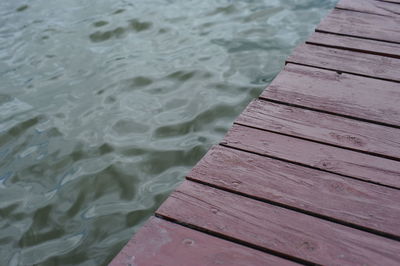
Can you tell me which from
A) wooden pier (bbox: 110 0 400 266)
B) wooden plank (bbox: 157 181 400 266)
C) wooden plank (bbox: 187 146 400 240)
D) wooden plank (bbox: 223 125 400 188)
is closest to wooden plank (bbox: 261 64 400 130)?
wooden pier (bbox: 110 0 400 266)

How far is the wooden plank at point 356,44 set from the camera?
2.50 m

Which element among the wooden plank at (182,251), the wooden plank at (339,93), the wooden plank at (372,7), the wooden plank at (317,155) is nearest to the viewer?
the wooden plank at (182,251)

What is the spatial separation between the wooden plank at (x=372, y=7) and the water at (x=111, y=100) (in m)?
0.44

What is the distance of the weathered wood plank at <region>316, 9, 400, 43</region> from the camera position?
267cm

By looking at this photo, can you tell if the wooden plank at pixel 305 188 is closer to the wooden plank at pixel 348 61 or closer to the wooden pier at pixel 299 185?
the wooden pier at pixel 299 185

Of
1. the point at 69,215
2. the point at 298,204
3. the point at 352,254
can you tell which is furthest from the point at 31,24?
the point at 352,254

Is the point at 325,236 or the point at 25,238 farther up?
the point at 325,236

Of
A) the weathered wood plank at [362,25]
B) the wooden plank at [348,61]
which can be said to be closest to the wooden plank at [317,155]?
the wooden plank at [348,61]

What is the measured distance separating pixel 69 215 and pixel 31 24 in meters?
2.17

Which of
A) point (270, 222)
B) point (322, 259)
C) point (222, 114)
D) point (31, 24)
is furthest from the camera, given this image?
point (31, 24)

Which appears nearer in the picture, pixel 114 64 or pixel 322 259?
pixel 322 259

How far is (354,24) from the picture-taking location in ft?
9.18

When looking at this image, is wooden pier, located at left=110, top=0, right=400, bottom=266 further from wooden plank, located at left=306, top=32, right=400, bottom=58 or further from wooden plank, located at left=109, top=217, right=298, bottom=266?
wooden plank, located at left=306, top=32, right=400, bottom=58

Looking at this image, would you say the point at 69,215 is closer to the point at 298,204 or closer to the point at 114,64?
the point at 298,204
